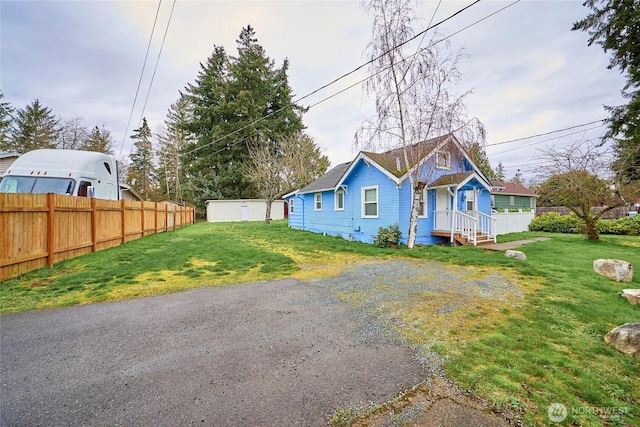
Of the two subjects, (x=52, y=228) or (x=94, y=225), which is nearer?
(x=52, y=228)

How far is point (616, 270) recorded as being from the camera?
5.68 m

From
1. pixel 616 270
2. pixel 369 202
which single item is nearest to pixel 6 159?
pixel 369 202

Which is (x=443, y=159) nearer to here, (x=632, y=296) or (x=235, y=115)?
(x=632, y=296)

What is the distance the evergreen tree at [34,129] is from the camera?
1071 inches

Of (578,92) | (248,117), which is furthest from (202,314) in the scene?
(248,117)

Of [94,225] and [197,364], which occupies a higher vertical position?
[94,225]

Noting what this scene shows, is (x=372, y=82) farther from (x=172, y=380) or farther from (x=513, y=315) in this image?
(x=172, y=380)

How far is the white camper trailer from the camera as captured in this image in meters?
8.55

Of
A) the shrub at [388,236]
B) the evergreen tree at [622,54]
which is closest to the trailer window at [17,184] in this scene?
the shrub at [388,236]

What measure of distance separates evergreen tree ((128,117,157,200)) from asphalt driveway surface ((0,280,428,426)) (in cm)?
3866

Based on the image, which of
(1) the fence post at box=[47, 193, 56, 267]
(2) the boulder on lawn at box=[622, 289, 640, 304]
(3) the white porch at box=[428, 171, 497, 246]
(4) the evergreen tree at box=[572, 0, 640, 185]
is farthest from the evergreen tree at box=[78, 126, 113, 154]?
(4) the evergreen tree at box=[572, 0, 640, 185]

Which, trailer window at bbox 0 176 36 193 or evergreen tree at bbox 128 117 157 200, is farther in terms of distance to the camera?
evergreen tree at bbox 128 117 157 200

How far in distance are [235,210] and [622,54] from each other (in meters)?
28.8

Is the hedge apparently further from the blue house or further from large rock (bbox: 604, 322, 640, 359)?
large rock (bbox: 604, 322, 640, 359)
